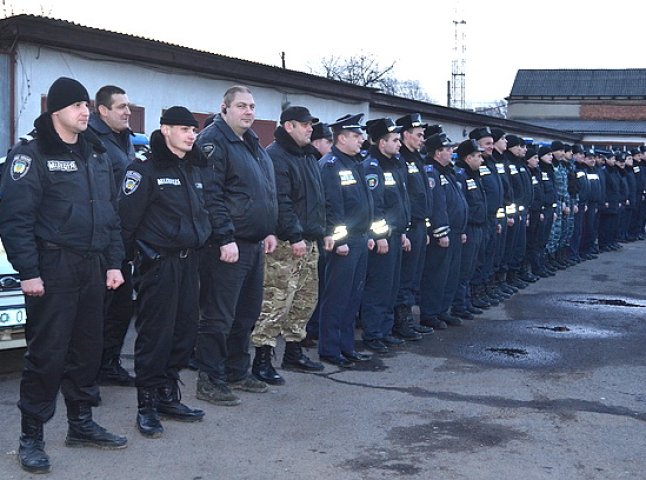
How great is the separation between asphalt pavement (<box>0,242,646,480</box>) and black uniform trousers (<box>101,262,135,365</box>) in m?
0.32

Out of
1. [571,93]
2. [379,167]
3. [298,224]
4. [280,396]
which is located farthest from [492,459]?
[571,93]

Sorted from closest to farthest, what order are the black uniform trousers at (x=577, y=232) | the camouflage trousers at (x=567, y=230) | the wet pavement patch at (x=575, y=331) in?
1. the wet pavement patch at (x=575, y=331)
2. the camouflage trousers at (x=567, y=230)
3. the black uniform trousers at (x=577, y=232)

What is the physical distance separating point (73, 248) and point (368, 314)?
13.5 feet

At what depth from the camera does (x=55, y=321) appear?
17.2 ft

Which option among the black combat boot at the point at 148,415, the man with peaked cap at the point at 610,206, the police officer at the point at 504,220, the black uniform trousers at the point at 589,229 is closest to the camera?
the black combat boot at the point at 148,415

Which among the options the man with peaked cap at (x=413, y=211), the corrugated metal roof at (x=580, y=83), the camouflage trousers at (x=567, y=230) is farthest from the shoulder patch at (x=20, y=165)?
the corrugated metal roof at (x=580, y=83)

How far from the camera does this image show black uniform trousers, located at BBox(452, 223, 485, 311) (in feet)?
36.1

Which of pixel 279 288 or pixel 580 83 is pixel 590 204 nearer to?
pixel 279 288

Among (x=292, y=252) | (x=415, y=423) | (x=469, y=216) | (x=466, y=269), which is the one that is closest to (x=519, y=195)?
(x=469, y=216)

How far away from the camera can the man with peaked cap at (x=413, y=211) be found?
31.6ft

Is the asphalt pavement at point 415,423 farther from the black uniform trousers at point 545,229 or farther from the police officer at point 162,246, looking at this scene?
the black uniform trousers at point 545,229

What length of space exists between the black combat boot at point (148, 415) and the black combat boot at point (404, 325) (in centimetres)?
395

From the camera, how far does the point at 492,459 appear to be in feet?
18.1

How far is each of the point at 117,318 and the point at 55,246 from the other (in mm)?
1998
